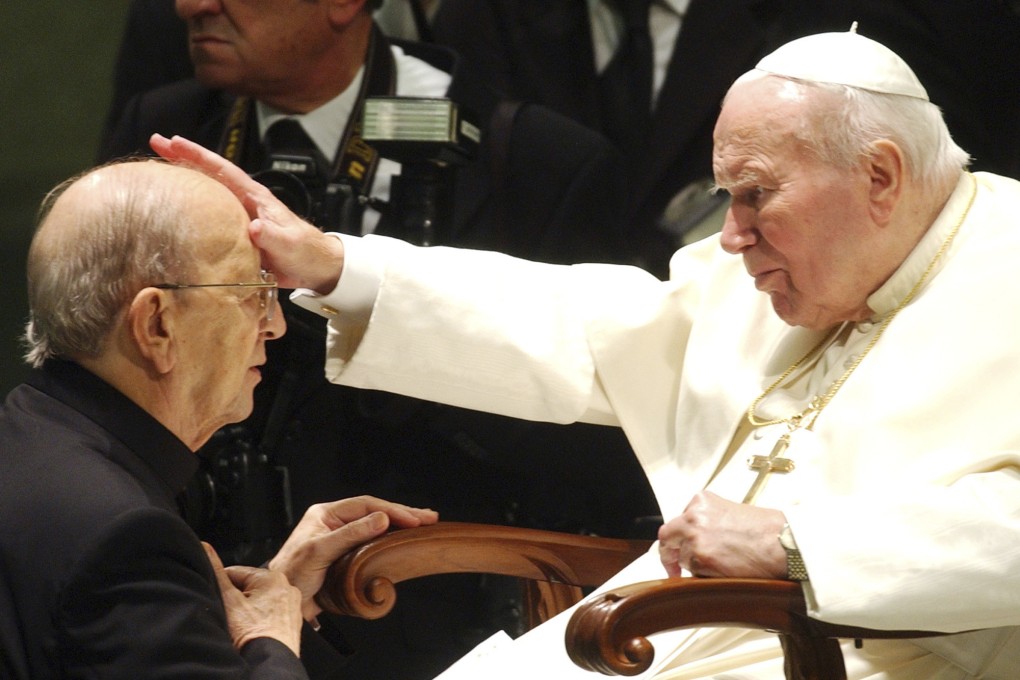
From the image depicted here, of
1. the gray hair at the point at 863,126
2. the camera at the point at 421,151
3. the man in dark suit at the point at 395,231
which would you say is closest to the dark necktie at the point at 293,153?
the man in dark suit at the point at 395,231

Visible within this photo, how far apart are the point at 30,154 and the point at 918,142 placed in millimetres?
2861

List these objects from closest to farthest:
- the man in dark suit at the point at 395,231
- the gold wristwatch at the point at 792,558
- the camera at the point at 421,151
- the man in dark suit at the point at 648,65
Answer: the gold wristwatch at the point at 792,558, the camera at the point at 421,151, the man in dark suit at the point at 395,231, the man in dark suit at the point at 648,65

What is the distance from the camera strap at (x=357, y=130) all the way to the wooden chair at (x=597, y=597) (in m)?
1.07

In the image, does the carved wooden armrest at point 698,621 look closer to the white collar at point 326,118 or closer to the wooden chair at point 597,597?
the wooden chair at point 597,597

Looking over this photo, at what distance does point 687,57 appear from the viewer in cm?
417

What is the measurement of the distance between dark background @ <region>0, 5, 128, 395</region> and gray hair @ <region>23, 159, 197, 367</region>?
7.79 feet

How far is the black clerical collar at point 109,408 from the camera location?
2043mm

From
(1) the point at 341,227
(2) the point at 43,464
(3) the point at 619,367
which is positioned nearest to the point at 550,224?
(1) the point at 341,227

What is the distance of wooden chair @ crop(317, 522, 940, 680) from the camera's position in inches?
79.2

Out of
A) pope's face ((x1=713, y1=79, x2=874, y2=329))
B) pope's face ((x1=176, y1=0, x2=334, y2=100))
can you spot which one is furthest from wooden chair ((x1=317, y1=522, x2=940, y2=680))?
pope's face ((x1=176, y1=0, x2=334, y2=100))

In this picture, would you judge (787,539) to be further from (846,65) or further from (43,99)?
(43,99)

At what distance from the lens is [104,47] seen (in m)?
4.45

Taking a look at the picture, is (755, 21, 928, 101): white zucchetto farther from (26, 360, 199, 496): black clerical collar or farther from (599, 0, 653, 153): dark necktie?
(599, 0, 653, 153): dark necktie

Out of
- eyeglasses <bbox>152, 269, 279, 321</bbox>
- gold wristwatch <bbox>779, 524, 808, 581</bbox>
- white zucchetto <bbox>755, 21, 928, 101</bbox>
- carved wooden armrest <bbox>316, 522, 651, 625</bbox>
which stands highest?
white zucchetto <bbox>755, 21, 928, 101</bbox>
